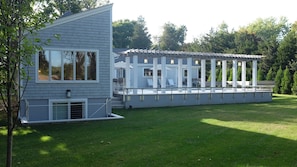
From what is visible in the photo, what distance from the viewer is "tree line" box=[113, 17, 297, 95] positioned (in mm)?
29312

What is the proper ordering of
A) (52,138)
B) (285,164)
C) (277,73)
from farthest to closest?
(277,73), (52,138), (285,164)

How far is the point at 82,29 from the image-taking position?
12.0 meters

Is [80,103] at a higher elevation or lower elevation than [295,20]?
lower

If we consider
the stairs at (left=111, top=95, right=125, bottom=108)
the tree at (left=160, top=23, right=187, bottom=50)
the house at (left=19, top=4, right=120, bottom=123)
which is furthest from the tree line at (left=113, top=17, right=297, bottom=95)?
the house at (left=19, top=4, right=120, bottom=123)

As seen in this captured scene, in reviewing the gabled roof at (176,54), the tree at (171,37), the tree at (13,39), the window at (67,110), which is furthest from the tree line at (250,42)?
the tree at (13,39)

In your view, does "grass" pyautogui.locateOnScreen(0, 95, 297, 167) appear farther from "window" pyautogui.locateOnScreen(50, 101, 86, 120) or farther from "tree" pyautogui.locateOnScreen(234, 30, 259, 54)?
"tree" pyautogui.locateOnScreen(234, 30, 259, 54)

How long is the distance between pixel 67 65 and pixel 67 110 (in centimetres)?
182

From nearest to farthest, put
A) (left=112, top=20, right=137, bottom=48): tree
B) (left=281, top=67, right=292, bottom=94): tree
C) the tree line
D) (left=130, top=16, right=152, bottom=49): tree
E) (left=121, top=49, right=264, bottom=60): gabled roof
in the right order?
(left=121, top=49, right=264, bottom=60): gabled roof, (left=281, top=67, right=292, bottom=94): tree, the tree line, (left=112, top=20, right=137, bottom=48): tree, (left=130, top=16, right=152, bottom=49): tree

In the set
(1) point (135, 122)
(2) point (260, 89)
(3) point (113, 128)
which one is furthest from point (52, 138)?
(2) point (260, 89)

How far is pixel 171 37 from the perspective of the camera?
204 feet

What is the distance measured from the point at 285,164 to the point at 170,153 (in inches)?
85.0

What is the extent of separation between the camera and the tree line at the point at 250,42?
1154 inches

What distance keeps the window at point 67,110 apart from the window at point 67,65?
980mm

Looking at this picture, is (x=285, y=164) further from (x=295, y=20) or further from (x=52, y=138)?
(x=295, y=20)
